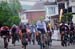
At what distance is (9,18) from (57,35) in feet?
12.8

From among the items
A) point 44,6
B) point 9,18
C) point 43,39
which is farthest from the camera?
point 44,6

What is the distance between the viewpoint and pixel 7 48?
359 inches

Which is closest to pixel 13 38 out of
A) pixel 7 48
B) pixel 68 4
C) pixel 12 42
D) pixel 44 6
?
pixel 12 42

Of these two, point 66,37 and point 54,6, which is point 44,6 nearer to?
point 54,6

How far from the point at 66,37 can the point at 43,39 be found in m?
1.94

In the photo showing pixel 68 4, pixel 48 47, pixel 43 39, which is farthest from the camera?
pixel 68 4

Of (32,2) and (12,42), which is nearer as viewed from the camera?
(12,42)

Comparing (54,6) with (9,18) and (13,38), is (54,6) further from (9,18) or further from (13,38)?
(13,38)

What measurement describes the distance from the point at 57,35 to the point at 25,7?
18115 mm

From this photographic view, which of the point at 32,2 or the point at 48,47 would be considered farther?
the point at 32,2

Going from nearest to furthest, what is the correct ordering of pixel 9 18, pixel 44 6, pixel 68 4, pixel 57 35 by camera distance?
pixel 57 35, pixel 9 18, pixel 68 4, pixel 44 6

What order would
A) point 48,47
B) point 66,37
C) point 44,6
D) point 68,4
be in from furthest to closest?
point 44,6 → point 68,4 → point 66,37 → point 48,47

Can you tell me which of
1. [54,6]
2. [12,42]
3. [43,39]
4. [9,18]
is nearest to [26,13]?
[54,6]

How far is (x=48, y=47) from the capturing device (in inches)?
359
